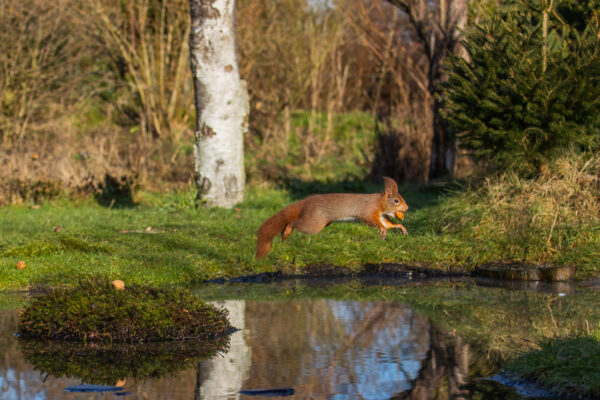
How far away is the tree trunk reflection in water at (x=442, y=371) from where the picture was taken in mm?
5773

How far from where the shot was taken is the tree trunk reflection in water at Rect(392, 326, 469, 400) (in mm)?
5773

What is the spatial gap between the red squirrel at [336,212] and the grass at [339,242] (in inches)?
150

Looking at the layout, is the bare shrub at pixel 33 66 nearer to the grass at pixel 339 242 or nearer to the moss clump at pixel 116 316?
the grass at pixel 339 242

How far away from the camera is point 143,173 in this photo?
57.3ft

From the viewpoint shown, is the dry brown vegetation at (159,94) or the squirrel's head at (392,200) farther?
the dry brown vegetation at (159,94)

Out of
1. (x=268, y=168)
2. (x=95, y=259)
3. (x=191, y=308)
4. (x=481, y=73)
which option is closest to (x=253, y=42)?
(x=268, y=168)

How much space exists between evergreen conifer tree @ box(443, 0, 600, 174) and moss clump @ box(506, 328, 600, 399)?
215 inches

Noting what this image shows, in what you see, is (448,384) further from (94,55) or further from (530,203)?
(94,55)

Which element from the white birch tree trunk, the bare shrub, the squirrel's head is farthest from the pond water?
the bare shrub

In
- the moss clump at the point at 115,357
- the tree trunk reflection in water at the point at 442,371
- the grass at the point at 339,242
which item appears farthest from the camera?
the grass at the point at 339,242

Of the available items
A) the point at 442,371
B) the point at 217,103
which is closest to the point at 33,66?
the point at 217,103

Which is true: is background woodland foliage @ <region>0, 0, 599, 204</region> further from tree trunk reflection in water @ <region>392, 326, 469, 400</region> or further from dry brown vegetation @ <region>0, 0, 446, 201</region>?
tree trunk reflection in water @ <region>392, 326, 469, 400</region>

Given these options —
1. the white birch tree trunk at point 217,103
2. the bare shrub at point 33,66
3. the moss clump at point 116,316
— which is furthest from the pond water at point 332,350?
the bare shrub at point 33,66

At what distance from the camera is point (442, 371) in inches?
251
